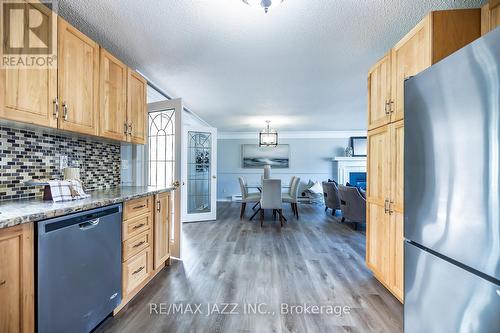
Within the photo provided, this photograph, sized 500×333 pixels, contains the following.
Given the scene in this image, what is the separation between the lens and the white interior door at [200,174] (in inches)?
182

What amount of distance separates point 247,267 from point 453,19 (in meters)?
2.67

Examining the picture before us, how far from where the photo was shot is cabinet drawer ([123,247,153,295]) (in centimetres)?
175

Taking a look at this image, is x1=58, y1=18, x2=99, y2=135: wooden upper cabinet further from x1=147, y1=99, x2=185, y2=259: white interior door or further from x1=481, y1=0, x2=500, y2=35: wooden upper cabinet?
x1=481, y1=0, x2=500, y2=35: wooden upper cabinet

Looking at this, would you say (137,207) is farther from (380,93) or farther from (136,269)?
(380,93)

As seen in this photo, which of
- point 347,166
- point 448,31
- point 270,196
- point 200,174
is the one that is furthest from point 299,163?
point 448,31

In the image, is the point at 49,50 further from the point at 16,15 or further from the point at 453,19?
the point at 453,19

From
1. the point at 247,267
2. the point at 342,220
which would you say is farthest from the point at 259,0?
the point at 342,220

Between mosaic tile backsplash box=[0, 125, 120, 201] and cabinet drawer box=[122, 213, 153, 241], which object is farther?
cabinet drawer box=[122, 213, 153, 241]

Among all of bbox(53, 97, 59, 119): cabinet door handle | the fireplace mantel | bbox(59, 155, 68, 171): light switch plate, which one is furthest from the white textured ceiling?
the fireplace mantel

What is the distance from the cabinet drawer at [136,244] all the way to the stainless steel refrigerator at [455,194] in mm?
1865

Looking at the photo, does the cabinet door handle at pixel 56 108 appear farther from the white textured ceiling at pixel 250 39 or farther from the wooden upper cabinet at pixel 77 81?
the white textured ceiling at pixel 250 39

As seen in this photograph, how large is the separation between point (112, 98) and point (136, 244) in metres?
1.31

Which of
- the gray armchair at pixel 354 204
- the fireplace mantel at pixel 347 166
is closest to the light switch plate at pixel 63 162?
the gray armchair at pixel 354 204

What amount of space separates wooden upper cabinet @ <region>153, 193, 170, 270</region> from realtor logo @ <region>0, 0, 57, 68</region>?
4.35ft
